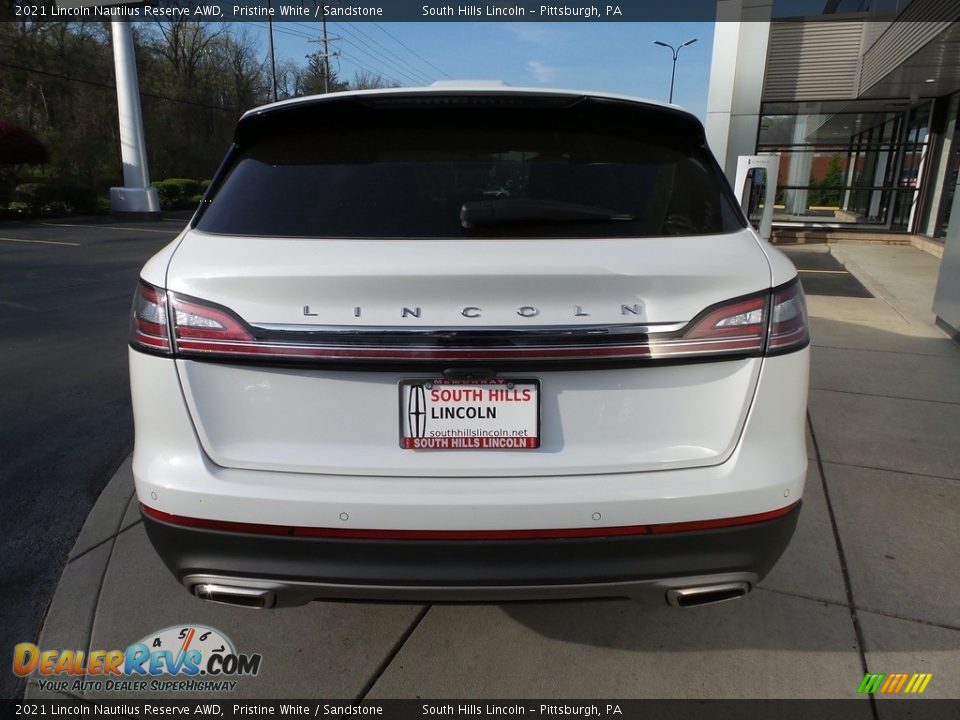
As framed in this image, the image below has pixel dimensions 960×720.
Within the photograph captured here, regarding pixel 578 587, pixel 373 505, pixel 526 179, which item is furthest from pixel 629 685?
pixel 526 179

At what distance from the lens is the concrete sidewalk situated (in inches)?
88.0

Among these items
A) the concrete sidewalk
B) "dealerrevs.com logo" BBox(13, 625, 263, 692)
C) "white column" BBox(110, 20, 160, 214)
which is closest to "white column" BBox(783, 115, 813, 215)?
the concrete sidewalk

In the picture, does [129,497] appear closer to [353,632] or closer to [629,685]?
[353,632]

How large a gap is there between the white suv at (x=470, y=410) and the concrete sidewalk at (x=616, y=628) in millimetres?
358

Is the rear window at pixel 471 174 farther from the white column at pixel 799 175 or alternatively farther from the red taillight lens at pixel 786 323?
the white column at pixel 799 175

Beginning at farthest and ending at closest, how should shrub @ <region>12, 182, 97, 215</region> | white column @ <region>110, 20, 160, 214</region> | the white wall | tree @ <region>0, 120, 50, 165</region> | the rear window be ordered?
white column @ <region>110, 20, 160, 214</region> → tree @ <region>0, 120, 50, 165</region> → shrub @ <region>12, 182, 97, 215</region> → the white wall → the rear window

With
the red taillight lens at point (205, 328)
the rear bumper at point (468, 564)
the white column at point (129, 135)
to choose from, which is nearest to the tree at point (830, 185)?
the rear bumper at point (468, 564)

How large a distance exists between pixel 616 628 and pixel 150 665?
5.30ft

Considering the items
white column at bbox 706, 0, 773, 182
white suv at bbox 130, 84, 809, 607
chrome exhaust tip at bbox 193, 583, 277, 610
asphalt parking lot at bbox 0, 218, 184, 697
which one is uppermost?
white column at bbox 706, 0, 773, 182

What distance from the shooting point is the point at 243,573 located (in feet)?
6.01

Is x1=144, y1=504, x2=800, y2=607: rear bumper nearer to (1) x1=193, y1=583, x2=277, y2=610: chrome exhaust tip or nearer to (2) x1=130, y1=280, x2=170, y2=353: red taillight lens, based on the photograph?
(1) x1=193, y1=583, x2=277, y2=610: chrome exhaust tip

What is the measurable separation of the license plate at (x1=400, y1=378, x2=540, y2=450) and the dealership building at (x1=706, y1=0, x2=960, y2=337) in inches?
559

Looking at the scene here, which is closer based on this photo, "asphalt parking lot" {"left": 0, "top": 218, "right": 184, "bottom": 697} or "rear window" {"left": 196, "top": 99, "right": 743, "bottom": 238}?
"rear window" {"left": 196, "top": 99, "right": 743, "bottom": 238}

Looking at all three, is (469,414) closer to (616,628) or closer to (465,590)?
(465,590)
